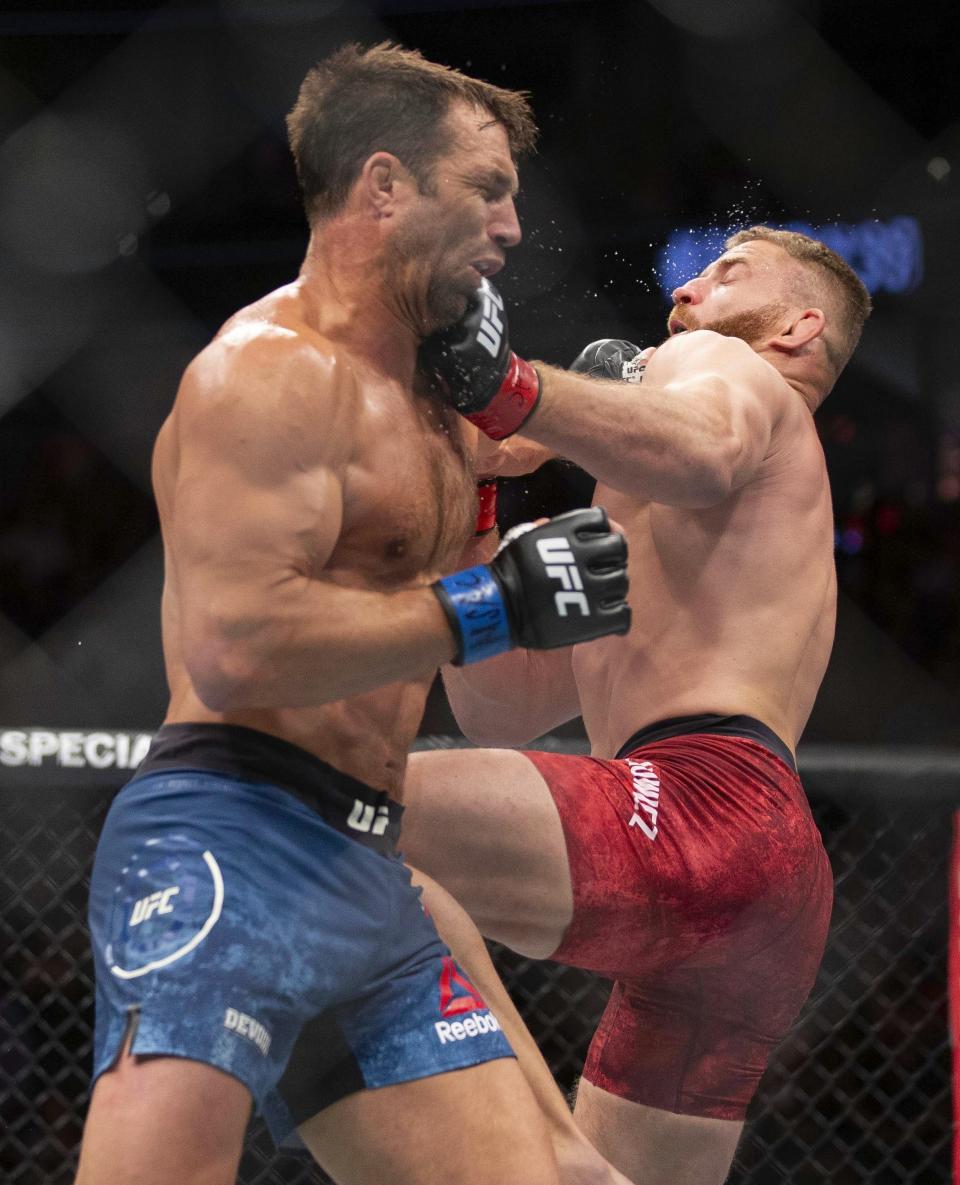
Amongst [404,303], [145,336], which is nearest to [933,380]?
[145,336]

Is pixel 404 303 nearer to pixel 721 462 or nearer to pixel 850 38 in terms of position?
pixel 721 462

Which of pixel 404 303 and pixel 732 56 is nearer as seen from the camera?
pixel 404 303

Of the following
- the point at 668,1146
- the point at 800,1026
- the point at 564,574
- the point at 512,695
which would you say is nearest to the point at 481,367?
the point at 564,574

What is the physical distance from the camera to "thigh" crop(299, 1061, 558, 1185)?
129 centimetres

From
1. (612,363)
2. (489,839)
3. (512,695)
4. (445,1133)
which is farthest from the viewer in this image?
(612,363)

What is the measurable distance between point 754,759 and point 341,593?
67cm

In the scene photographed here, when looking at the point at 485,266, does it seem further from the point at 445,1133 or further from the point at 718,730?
the point at 445,1133

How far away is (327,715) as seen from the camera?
137 cm

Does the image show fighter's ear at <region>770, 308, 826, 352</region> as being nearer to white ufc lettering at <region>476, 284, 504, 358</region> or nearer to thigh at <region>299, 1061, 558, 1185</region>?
white ufc lettering at <region>476, 284, 504, 358</region>

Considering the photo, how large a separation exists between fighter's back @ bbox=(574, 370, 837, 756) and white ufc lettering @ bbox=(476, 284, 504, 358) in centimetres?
46

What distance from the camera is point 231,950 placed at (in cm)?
123

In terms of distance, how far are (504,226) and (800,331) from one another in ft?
2.37

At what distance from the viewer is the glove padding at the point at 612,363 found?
2.19 metres

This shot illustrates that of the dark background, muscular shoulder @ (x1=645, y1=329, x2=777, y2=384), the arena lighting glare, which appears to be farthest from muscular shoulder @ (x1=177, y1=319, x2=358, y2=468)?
the arena lighting glare
